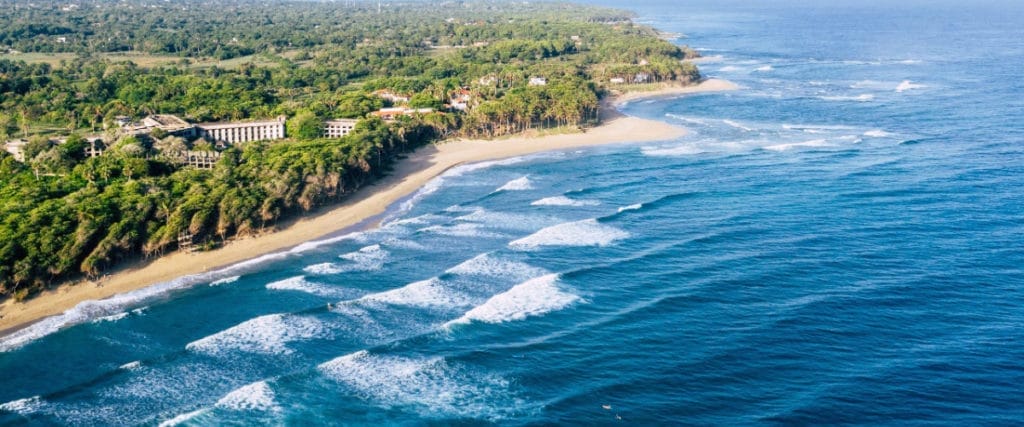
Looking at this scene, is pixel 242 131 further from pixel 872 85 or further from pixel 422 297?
pixel 872 85

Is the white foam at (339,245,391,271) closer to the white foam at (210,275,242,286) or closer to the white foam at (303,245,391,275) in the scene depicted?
the white foam at (303,245,391,275)

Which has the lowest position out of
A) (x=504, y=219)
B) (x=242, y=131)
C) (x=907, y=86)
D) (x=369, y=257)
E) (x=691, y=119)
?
(x=369, y=257)

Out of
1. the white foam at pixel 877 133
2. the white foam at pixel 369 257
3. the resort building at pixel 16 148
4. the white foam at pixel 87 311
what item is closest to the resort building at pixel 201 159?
the resort building at pixel 16 148

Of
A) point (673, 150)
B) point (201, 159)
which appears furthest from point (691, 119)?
point (201, 159)

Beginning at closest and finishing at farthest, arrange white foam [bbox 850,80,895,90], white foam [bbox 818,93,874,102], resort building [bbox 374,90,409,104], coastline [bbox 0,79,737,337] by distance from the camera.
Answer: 1. coastline [bbox 0,79,737,337]
2. resort building [bbox 374,90,409,104]
3. white foam [bbox 818,93,874,102]
4. white foam [bbox 850,80,895,90]

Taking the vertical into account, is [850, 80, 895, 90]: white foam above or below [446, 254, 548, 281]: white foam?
above

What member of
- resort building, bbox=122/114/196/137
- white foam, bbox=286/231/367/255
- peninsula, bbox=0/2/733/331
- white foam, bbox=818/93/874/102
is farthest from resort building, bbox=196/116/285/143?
white foam, bbox=818/93/874/102
